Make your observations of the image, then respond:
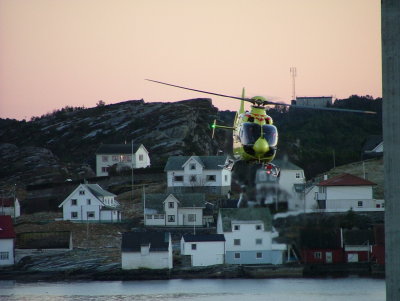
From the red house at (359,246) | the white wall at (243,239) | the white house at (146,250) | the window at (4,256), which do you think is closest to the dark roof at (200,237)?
the white wall at (243,239)

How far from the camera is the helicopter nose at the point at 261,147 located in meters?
17.8

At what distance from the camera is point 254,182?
16.2 m

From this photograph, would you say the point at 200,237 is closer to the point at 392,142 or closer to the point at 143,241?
the point at 143,241

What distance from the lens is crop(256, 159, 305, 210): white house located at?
A: 14555mm

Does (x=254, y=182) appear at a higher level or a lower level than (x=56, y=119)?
lower

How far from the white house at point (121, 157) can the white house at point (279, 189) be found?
2194 inches

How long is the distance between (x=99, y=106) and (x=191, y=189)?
1951 inches

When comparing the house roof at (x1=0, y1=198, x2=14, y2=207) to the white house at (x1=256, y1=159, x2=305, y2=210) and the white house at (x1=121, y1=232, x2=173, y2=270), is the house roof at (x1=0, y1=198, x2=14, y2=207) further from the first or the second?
the white house at (x1=256, y1=159, x2=305, y2=210)

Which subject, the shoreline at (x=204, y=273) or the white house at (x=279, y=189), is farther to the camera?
the shoreline at (x=204, y=273)

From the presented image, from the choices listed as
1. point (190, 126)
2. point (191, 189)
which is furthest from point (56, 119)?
point (191, 189)

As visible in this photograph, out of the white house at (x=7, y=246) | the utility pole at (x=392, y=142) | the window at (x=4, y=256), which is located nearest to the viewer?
the utility pole at (x=392, y=142)

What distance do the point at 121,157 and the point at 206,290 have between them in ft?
104

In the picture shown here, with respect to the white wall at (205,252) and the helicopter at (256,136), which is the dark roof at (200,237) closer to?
the white wall at (205,252)

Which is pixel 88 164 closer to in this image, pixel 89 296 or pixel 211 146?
pixel 211 146
